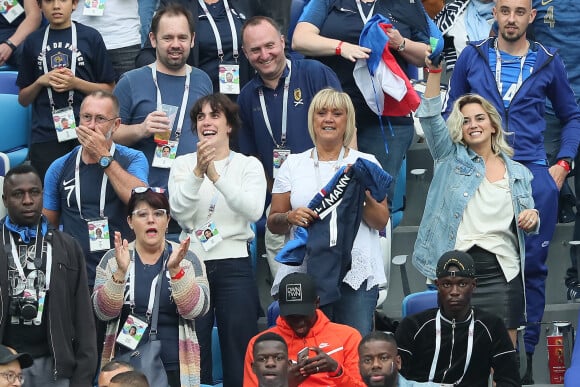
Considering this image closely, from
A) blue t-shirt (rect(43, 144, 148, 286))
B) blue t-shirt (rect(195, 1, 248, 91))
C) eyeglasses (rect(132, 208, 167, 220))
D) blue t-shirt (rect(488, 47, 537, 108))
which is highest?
blue t-shirt (rect(195, 1, 248, 91))

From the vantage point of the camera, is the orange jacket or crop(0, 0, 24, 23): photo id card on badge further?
crop(0, 0, 24, 23): photo id card on badge

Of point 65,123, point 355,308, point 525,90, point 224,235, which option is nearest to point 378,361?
point 355,308

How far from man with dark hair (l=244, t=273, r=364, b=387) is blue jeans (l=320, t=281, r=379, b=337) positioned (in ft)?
1.29

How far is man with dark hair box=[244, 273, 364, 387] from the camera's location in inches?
318

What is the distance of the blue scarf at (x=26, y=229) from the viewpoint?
27.2 feet

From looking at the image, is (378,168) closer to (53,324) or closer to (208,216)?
(208,216)

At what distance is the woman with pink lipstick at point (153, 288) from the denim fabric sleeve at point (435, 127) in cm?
154

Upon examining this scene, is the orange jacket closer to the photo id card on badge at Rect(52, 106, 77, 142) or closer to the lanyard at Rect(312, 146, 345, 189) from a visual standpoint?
the lanyard at Rect(312, 146, 345, 189)

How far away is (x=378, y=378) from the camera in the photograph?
25.5ft

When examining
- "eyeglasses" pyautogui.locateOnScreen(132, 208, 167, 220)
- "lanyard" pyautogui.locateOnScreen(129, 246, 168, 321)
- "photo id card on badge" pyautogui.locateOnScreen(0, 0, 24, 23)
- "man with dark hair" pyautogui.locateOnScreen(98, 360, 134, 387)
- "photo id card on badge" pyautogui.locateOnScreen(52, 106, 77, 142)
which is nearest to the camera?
"man with dark hair" pyautogui.locateOnScreen(98, 360, 134, 387)

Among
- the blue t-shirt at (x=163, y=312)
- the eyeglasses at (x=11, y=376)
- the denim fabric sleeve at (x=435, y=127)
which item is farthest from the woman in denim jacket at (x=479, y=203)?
the eyeglasses at (x=11, y=376)

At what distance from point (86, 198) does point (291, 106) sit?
154cm

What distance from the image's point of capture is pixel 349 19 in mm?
10266

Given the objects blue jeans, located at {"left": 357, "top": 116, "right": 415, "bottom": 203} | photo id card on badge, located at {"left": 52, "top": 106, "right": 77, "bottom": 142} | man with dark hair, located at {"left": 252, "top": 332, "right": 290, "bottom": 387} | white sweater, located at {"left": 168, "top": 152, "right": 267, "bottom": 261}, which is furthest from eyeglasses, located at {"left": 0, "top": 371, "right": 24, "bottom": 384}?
blue jeans, located at {"left": 357, "top": 116, "right": 415, "bottom": 203}
